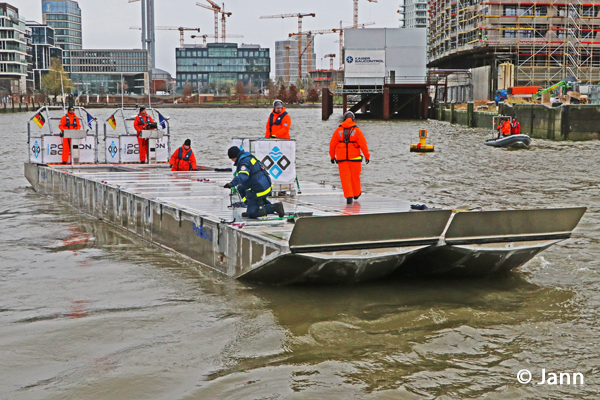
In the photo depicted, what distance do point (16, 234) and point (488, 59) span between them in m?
70.7

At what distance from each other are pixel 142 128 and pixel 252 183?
11.6m

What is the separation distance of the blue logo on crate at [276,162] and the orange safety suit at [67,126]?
9.62 m

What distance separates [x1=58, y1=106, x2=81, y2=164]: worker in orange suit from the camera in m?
20.0

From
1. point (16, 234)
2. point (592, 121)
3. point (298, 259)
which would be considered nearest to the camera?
point (298, 259)

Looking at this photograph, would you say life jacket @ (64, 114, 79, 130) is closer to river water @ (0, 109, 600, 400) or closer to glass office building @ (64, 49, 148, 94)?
river water @ (0, 109, 600, 400)

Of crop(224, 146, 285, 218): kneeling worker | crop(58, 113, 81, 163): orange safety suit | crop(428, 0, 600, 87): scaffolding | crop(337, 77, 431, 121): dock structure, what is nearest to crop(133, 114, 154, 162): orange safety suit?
crop(58, 113, 81, 163): orange safety suit

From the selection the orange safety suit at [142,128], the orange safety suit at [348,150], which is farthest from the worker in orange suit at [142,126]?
the orange safety suit at [348,150]

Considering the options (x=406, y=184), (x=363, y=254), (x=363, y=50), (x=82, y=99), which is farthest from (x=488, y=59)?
(x=82, y=99)

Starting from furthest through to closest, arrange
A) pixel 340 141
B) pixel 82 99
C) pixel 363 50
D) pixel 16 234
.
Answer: pixel 82 99 → pixel 363 50 → pixel 16 234 → pixel 340 141

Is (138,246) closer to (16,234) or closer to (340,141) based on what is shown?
(16,234)

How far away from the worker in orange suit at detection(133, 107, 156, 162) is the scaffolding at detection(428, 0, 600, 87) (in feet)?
175

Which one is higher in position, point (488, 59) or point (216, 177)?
point (488, 59)

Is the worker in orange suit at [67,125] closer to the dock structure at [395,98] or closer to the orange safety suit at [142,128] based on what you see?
the orange safety suit at [142,128]

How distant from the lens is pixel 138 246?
1251 cm
